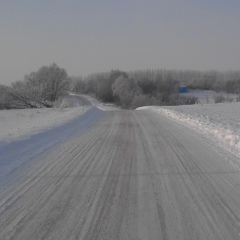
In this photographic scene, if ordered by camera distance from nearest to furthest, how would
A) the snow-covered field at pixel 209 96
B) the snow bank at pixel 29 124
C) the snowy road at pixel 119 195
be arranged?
the snowy road at pixel 119 195 < the snow bank at pixel 29 124 < the snow-covered field at pixel 209 96

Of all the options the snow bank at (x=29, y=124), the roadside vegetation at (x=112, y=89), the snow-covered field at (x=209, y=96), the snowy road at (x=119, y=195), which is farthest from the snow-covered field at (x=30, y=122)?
the snow-covered field at (x=209, y=96)

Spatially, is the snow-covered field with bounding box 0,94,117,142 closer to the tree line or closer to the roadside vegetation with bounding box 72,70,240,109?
the tree line

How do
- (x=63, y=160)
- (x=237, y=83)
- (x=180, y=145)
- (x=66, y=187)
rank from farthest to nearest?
(x=237, y=83), (x=180, y=145), (x=63, y=160), (x=66, y=187)

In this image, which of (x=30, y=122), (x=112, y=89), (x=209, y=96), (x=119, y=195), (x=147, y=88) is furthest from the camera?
(x=147, y=88)

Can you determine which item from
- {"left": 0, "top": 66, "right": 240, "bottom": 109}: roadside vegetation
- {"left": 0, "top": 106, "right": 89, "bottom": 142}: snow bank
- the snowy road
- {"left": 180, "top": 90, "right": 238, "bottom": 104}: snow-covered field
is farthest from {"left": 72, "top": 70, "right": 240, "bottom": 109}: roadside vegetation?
the snowy road

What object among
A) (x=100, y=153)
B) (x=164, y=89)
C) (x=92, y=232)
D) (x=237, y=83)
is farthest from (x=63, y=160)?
(x=237, y=83)

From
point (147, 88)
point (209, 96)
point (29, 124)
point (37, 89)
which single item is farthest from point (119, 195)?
point (147, 88)

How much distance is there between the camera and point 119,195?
5.71 metres

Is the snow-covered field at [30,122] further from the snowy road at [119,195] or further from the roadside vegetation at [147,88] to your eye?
the roadside vegetation at [147,88]

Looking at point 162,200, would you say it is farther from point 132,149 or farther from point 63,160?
point 132,149

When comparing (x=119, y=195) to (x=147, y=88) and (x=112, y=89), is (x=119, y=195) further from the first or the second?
(x=147, y=88)

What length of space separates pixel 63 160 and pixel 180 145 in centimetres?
405

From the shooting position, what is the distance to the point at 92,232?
4301 millimetres

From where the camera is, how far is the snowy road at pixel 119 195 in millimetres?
4379
